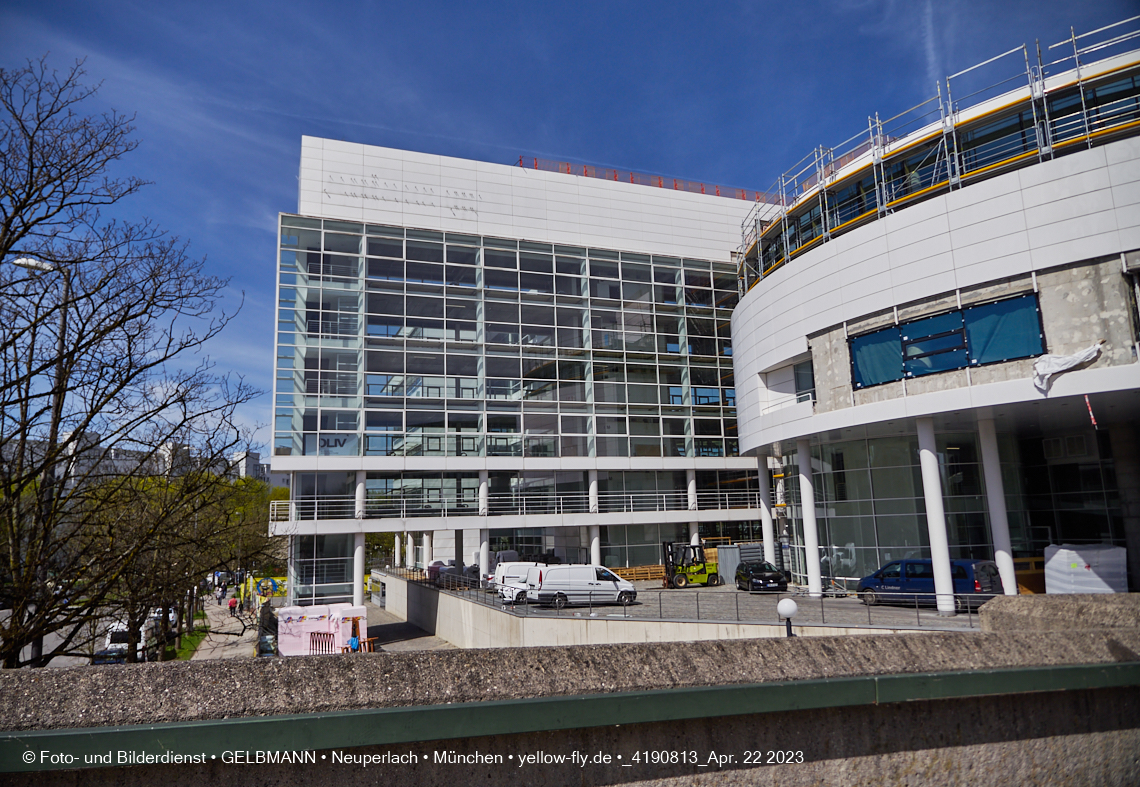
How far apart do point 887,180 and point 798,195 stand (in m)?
5.48

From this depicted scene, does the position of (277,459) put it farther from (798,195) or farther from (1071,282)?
(1071,282)

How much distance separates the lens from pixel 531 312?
1751 inches

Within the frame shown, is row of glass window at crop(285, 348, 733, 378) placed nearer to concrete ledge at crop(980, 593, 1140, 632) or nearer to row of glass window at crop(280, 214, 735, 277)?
row of glass window at crop(280, 214, 735, 277)

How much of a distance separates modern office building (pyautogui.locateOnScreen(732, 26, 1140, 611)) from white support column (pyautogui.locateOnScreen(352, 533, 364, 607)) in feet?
72.6

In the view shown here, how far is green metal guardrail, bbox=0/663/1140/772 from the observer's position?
9.14ft

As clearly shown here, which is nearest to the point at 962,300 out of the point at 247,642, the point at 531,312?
the point at 531,312

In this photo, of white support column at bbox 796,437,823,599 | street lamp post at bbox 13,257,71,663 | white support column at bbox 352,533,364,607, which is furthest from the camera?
white support column at bbox 352,533,364,607

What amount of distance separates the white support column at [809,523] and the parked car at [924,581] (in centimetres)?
292

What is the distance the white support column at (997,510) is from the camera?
22.2m

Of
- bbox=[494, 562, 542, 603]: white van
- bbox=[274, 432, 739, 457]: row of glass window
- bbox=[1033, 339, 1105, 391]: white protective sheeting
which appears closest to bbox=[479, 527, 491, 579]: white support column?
bbox=[274, 432, 739, 457]: row of glass window

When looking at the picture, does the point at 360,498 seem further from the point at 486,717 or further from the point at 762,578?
the point at 486,717

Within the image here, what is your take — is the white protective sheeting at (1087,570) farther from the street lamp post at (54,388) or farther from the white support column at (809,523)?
the street lamp post at (54,388)

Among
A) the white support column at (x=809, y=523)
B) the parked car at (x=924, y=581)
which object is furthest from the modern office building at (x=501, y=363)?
the parked car at (x=924, y=581)

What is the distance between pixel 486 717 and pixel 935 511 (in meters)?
22.9
